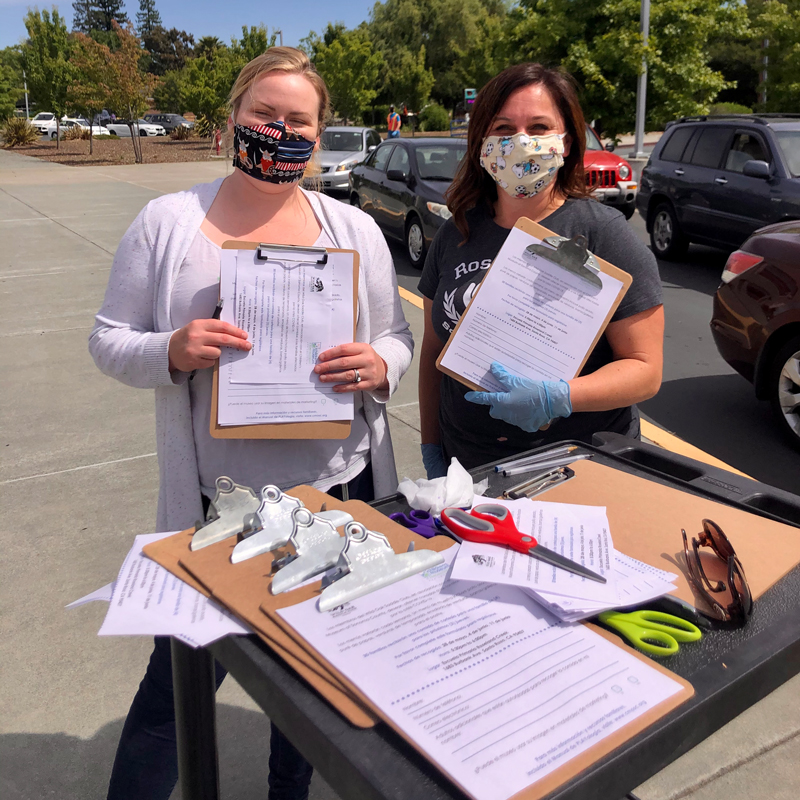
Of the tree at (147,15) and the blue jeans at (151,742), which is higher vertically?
the tree at (147,15)

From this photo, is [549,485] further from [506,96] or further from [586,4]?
[586,4]

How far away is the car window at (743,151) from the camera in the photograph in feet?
28.7

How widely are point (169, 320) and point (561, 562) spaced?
106cm

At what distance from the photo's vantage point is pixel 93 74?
91.2 ft

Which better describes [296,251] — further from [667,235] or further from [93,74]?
[93,74]

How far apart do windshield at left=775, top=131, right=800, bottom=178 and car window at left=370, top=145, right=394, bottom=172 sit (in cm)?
489

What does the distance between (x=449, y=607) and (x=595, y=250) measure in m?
1.11

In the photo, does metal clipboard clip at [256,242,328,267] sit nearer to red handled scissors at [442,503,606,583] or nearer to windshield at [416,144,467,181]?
red handled scissors at [442,503,606,583]

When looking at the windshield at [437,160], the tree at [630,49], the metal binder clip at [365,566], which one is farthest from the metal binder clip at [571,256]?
the tree at [630,49]

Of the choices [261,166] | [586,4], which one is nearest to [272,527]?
[261,166]

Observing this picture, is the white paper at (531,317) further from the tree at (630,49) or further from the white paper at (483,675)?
the tree at (630,49)

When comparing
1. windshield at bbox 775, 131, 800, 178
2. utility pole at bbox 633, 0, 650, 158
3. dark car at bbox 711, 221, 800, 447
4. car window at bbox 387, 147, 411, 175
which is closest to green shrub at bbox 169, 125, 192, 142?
utility pole at bbox 633, 0, 650, 158

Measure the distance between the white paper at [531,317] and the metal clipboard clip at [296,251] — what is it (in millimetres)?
355

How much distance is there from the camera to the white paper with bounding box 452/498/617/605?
1126 mm
